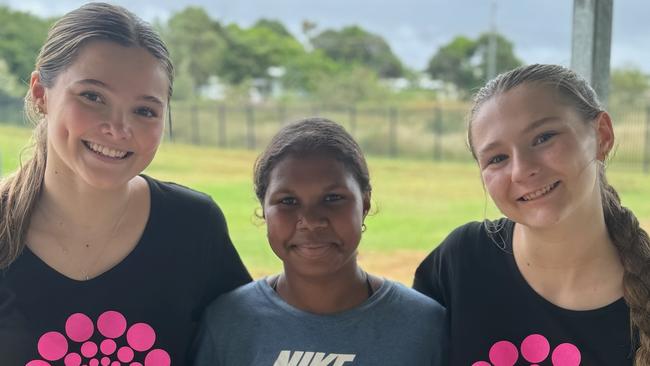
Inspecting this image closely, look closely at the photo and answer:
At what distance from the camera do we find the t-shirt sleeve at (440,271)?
169cm

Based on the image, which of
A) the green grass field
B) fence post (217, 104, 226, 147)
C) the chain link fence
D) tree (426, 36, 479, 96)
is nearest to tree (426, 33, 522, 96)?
tree (426, 36, 479, 96)

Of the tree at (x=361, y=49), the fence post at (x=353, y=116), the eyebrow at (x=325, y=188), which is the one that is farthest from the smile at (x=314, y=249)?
the tree at (x=361, y=49)

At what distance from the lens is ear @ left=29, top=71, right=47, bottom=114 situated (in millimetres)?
1593

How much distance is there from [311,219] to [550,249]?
54cm

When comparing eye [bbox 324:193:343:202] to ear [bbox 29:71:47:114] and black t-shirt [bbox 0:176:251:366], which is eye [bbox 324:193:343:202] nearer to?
black t-shirt [bbox 0:176:251:366]

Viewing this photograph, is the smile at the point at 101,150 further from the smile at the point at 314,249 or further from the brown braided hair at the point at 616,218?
the brown braided hair at the point at 616,218

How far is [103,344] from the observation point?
1.60m

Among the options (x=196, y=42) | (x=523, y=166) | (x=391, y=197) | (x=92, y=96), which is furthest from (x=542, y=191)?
(x=196, y=42)

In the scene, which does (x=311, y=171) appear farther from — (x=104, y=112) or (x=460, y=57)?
(x=460, y=57)

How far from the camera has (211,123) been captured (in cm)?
1587

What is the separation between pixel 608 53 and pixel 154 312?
1495mm

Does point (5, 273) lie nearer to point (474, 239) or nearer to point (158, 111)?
point (158, 111)

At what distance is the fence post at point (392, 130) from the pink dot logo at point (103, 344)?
49.0ft

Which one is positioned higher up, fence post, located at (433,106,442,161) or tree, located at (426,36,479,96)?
tree, located at (426,36,479,96)
